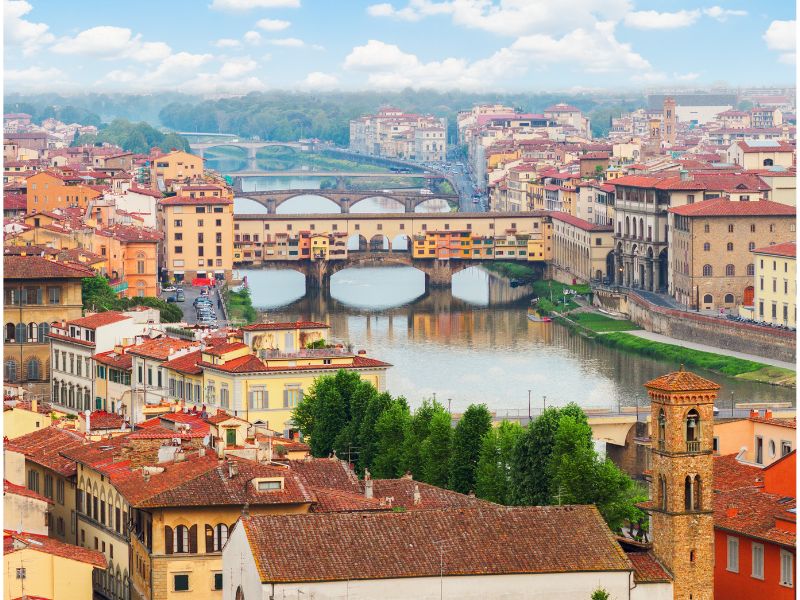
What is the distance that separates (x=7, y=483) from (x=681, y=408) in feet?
17.6

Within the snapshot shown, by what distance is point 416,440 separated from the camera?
21.3m

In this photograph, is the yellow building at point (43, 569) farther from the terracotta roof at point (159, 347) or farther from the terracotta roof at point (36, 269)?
the terracotta roof at point (36, 269)

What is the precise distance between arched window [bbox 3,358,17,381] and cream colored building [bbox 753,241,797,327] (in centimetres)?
1625

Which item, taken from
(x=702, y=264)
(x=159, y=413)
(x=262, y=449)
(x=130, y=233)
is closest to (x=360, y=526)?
(x=262, y=449)

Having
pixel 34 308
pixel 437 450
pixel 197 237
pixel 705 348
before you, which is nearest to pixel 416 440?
pixel 437 450

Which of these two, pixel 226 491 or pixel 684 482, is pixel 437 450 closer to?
pixel 226 491

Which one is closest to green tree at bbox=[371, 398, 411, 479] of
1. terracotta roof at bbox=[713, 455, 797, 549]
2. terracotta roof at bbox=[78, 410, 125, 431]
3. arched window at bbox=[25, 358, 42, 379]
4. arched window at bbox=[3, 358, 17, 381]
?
terracotta roof at bbox=[78, 410, 125, 431]

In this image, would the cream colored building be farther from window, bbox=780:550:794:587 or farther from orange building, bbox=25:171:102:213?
window, bbox=780:550:794:587

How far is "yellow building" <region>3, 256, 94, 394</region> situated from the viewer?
30.7 meters

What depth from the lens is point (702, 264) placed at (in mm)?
49156

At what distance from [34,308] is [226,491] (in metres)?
15.3

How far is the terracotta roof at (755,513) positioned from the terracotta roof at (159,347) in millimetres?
9218

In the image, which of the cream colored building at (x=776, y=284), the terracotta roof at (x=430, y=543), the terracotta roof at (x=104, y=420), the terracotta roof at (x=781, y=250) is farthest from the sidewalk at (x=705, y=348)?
the terracotta roof at (x=430, y=543)

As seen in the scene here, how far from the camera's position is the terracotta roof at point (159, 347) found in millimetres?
26828
